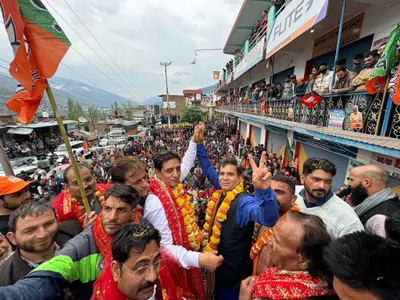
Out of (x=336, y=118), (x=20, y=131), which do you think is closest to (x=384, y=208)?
(x=336, y=118)

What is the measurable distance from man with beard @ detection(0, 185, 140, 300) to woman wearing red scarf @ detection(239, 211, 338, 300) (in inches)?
47.0

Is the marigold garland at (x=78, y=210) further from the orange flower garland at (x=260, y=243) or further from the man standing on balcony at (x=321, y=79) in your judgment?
the man standing on balcony at (x=321, y=79)

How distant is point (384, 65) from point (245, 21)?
1300 centimetres

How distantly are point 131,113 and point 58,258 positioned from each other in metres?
73.9

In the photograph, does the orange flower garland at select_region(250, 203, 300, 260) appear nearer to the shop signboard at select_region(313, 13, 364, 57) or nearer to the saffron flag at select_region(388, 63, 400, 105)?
the saffron flag at select_region(388, 63, 400, 105)

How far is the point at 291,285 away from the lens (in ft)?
3.61

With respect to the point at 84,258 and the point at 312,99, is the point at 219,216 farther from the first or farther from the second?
the point at 312,99

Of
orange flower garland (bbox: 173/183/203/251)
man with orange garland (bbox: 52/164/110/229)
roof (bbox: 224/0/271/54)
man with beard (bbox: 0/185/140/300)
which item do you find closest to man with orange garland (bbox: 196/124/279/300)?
orange flower garland (bbox: 173/183/203/251)

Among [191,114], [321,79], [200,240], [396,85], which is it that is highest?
[321,79]

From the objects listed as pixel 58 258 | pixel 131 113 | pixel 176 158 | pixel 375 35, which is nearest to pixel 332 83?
pixel 375 35

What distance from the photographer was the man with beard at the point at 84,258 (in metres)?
1.15

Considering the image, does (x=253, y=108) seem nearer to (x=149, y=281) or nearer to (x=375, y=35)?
(x=375, y=35)

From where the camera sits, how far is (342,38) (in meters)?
6.48

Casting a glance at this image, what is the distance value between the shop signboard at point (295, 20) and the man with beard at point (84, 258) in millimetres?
5766
